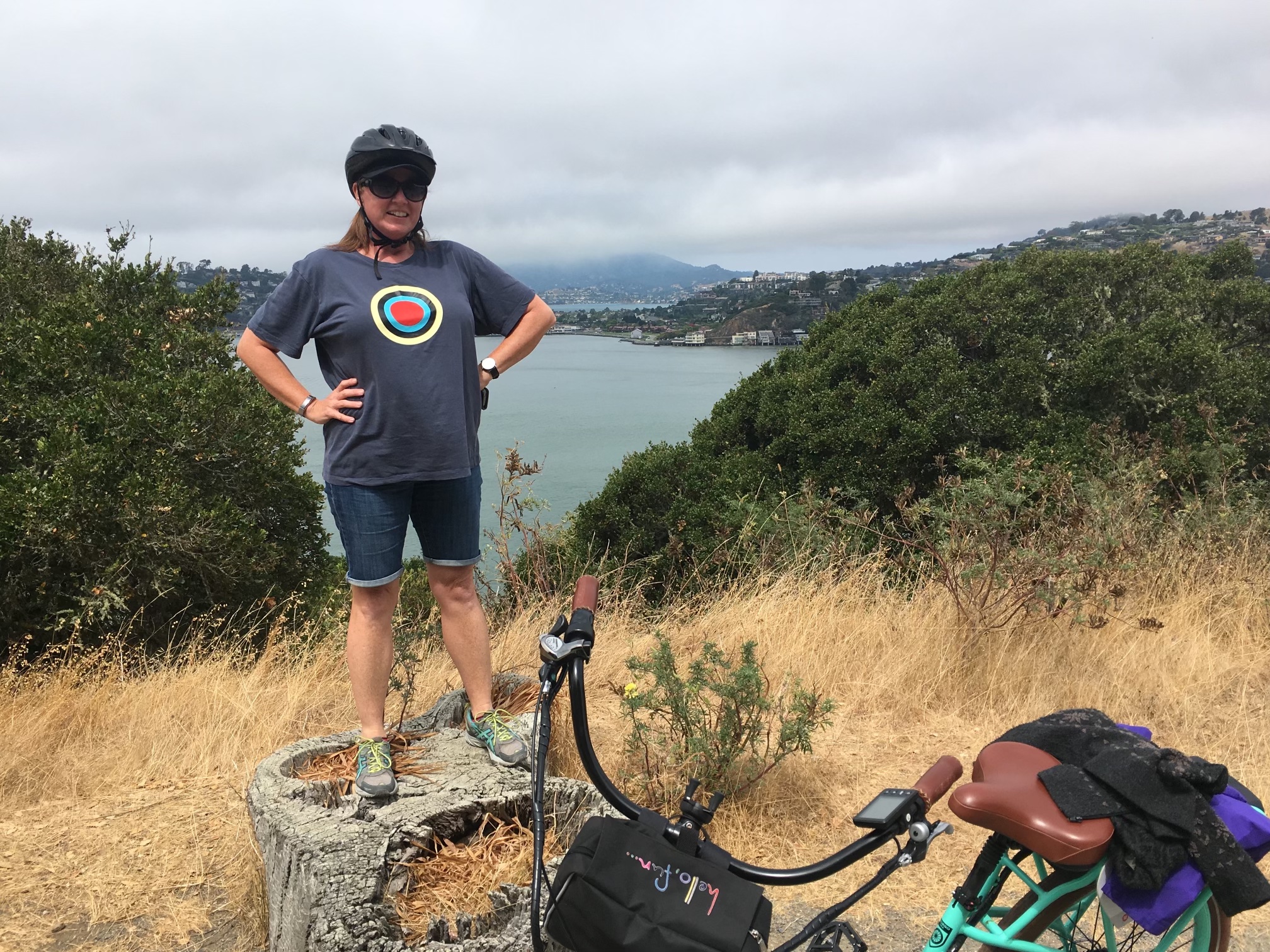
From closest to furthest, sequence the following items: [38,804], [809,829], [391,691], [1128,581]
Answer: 1. [809,829]
2. [38,804]
3. [391,691]
4. [1128,581]

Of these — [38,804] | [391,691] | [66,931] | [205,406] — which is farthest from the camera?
[205,406]

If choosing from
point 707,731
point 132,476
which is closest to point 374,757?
point 707,731

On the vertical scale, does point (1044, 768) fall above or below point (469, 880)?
above

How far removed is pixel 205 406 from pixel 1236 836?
24.5 ft

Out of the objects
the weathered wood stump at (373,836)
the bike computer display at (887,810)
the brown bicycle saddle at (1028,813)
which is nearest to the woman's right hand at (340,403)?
the weathered wood stump at (373,836)

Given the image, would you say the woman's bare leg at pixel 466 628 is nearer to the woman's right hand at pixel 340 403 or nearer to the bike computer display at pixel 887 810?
the woman's right hand at pixel 340 403

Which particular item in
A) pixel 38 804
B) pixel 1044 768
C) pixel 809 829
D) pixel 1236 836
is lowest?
pixel 809 829

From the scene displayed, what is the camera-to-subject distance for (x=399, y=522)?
277 centimetres

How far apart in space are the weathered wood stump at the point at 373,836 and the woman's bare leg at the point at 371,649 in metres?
0.23

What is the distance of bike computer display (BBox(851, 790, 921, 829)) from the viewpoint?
156 cm

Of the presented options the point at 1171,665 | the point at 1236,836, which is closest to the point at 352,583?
the point at 1236,836

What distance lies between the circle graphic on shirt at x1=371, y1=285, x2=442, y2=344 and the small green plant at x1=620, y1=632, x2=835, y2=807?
1.49 meters

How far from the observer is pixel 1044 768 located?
1830 millimetres

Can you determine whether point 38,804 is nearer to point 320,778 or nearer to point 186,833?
point 186,833
